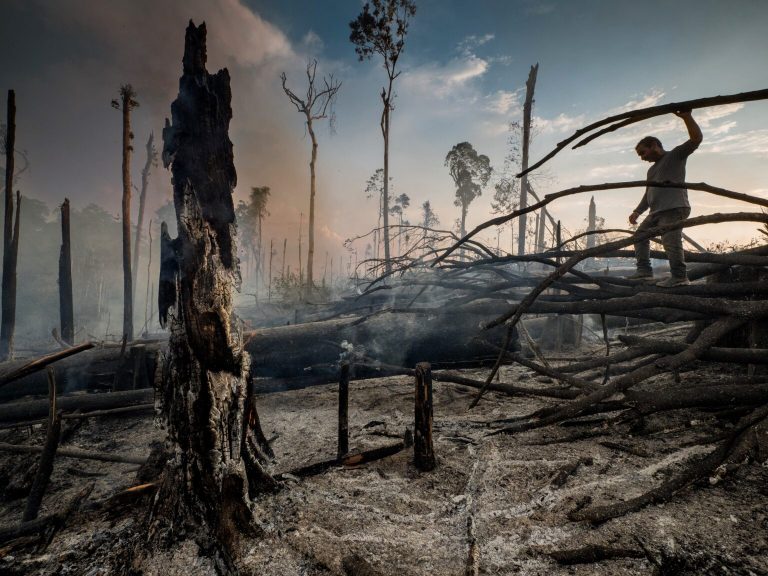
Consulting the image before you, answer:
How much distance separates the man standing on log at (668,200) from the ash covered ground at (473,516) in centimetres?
153

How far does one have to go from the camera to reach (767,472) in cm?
210

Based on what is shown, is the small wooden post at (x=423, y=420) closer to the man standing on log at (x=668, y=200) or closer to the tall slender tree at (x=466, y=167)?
the man standing on log at (x=668, y=200)

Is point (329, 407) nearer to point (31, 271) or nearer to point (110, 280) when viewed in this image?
point (31, 271)

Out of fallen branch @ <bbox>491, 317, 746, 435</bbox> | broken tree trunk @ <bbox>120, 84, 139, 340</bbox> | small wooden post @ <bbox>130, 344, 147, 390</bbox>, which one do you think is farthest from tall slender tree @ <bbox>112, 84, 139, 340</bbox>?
fallen branch @ <bbox>491, 317, 746, 435</bbox>

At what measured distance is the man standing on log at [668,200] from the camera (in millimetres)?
3438

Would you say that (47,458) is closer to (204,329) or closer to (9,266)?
(204,329)

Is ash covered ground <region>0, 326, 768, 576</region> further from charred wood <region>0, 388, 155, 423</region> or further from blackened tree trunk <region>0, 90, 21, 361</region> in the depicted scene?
blackened tree trunk <region>0, 90, 21, 361</region>

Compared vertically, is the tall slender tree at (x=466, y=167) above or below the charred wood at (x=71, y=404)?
above

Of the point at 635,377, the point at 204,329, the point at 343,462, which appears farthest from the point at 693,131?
the point at 204,329

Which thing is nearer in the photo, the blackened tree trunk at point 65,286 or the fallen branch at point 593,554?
the fallen branch at point 593,554

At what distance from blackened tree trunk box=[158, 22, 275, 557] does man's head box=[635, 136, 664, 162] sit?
4757 mm

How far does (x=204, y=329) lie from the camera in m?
1.92

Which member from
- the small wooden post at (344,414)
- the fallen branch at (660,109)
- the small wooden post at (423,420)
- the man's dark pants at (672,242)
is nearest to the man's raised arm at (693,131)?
the man's dark pants at (672,242)

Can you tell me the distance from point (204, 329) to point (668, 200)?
497 cm
